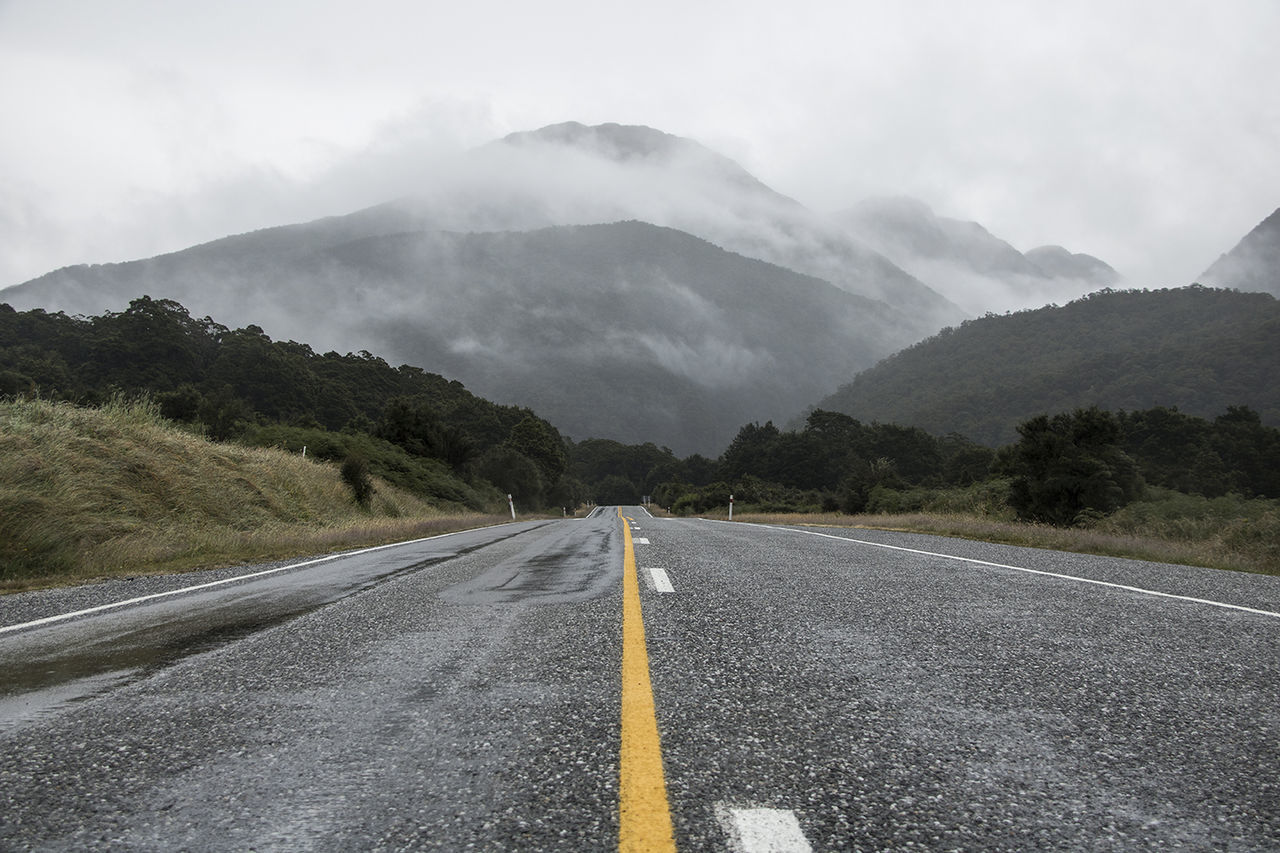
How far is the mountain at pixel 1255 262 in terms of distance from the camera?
155500 mm

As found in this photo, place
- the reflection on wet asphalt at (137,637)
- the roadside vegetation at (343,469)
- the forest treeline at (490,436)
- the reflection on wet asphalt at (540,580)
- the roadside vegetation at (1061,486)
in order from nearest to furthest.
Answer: the reflection on wet asphalt at (137,637) < the reflection on wet asphalt at (540,580) < the roadside vegetation at (343,469) < the roadside vegetation at (1061,486) < the forest treeline at (490,436)

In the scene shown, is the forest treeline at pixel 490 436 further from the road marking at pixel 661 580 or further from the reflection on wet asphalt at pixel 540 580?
the road marking at pixel 661 580

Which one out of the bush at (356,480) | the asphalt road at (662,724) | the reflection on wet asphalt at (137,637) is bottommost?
the reflection on wet asphalt at (137,637)

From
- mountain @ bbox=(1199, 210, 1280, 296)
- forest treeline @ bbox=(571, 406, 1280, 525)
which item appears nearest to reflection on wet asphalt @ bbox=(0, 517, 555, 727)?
forest treeline @ bbox=(571, 406, 1280, 525)

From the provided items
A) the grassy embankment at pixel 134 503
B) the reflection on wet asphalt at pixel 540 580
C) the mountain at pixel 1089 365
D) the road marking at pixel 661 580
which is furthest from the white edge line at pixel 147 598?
the mountain at pixel 1089 365

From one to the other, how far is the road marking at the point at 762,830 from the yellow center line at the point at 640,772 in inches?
6.5

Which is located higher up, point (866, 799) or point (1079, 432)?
point (1079, 432)

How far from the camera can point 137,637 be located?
4.59 m

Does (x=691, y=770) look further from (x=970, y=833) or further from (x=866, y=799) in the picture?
(x=970, y=833)

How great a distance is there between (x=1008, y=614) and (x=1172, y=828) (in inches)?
141

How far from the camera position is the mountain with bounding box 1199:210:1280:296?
156 metres

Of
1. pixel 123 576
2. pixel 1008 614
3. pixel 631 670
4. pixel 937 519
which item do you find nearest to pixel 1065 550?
pixel 937 519

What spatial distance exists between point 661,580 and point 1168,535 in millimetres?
13418

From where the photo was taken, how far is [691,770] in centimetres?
226
